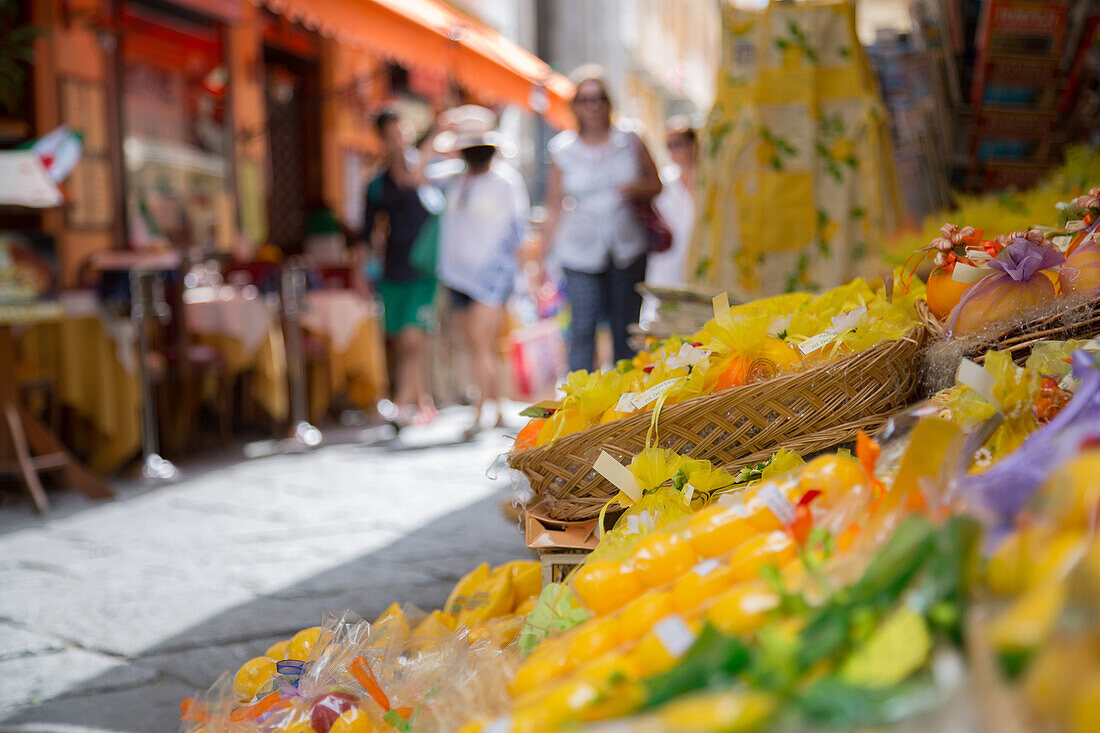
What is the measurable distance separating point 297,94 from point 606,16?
7.24m

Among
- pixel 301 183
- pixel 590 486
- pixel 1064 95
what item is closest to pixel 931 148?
pixel 1064 95

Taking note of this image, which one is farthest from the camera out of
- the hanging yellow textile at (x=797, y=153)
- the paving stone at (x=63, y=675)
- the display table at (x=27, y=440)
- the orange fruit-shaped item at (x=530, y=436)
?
the display table at (x=27, y=440)

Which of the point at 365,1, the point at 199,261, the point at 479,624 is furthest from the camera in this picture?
the point at 199,261

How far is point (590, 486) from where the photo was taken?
1.62 metres

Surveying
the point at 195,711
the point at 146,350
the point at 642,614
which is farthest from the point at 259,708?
the point at 146,350

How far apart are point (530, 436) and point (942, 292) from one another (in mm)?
758

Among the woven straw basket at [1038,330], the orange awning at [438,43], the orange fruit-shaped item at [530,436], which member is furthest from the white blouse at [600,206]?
the woven straw basket at [1038,330]

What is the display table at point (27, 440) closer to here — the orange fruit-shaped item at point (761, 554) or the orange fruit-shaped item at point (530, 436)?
the orange fruit-shaped item at point (530, 436)

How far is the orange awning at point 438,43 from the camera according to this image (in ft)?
16.6

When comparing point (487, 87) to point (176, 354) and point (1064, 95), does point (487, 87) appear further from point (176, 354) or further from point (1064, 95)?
point (1064, 95)

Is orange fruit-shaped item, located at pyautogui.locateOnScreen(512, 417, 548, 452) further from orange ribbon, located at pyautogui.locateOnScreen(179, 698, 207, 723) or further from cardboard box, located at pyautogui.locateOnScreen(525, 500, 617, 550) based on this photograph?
orange ribbon, located at pyautogui.locateOnScreen(179, 698, 207, 723)

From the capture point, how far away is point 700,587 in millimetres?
1061

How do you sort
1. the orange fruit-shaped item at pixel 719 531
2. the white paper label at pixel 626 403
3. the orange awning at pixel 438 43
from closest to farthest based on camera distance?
the orange fruit-shaped item at pixel 719 531
the white paper label at pixel 626 403
the orange awning at pixel 438 43

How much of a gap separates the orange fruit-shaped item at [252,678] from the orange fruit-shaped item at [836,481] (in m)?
1.01
